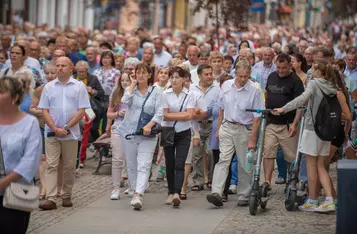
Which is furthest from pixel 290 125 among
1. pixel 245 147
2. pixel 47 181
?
pixel 47 181

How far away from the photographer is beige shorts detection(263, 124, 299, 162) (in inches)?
544

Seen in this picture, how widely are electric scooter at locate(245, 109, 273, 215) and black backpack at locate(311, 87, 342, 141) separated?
633mm

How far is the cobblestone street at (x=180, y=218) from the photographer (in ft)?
38.3

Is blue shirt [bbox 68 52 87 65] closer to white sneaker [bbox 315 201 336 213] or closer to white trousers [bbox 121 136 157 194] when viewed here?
white trousers [bbox 121 136 157 194]

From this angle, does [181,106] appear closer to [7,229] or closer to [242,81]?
[242,81]

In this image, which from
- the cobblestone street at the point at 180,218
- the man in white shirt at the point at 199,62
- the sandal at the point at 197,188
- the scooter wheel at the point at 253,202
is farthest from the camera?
the man in white shirt at the point at 199,62

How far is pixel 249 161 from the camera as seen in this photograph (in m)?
13.1

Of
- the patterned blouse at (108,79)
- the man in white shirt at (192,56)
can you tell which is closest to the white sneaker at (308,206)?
the man in white shirt at (192,56)

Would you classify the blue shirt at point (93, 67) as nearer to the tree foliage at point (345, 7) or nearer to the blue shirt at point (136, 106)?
the blue shirt at point (136, 106)

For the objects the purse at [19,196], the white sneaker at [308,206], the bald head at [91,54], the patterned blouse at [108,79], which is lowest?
the white sneaker at [308,206]

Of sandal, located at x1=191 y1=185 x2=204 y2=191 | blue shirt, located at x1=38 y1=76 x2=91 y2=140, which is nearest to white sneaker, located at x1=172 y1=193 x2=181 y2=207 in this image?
blue shirt, located at x1=38 y1=76 x2=91 y2=140

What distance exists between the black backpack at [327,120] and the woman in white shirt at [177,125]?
5.70ft

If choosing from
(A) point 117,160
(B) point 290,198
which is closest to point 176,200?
(A) point 117,160

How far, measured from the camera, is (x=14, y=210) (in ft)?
26.0
